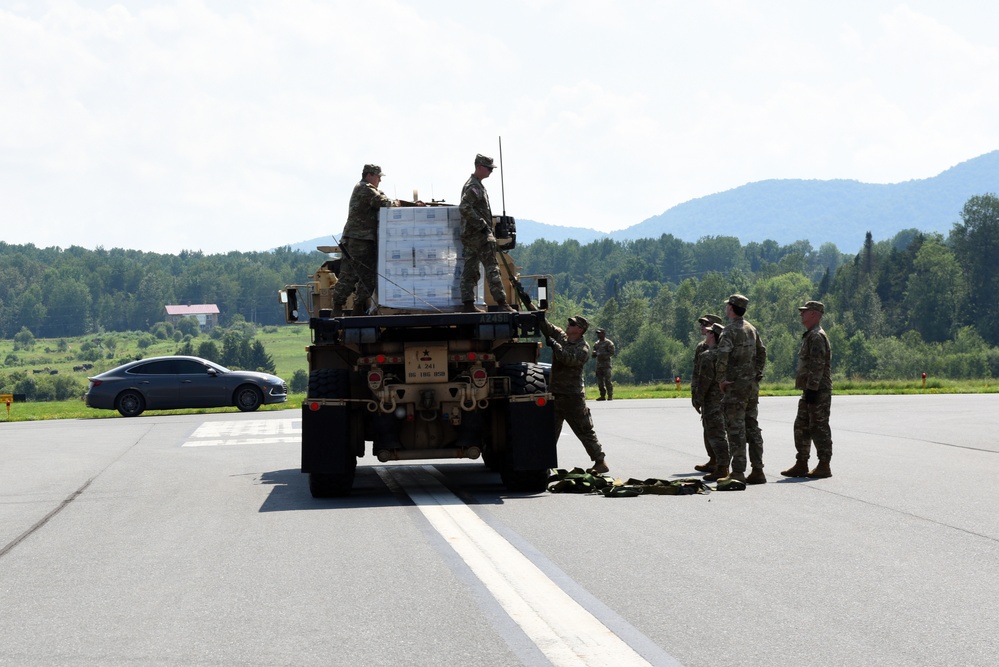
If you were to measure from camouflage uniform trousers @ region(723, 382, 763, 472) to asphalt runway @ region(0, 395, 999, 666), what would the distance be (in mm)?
453

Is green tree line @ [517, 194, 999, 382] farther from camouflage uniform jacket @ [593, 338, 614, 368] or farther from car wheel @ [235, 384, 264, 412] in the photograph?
car wheel @ [235, 384, 264, 412]

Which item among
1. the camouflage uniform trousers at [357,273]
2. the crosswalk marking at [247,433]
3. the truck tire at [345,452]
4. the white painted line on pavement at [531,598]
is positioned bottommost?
the crosswalk marking at [247,433]

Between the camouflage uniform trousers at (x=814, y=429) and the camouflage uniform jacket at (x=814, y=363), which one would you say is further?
the camouflage uniform jacket at (x=814, y=363)

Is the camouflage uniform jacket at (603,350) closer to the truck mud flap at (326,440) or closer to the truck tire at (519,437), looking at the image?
the truck tire at (519,437)

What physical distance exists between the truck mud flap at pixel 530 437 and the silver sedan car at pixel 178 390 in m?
20.3

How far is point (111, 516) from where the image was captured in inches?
456

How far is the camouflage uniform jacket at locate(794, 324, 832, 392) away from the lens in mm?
14273

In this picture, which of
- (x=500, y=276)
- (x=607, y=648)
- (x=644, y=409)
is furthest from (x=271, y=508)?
(x=644, y=409)

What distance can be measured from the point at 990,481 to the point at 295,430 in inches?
537

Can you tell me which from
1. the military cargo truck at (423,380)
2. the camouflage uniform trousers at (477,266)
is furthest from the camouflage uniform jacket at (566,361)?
the camouflage uniform trousers at (477,266)

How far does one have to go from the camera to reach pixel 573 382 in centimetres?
1430

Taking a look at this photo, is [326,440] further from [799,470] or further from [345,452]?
[799,470]

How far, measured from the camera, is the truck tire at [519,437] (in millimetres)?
12523

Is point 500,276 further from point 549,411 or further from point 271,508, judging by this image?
point 271,508
